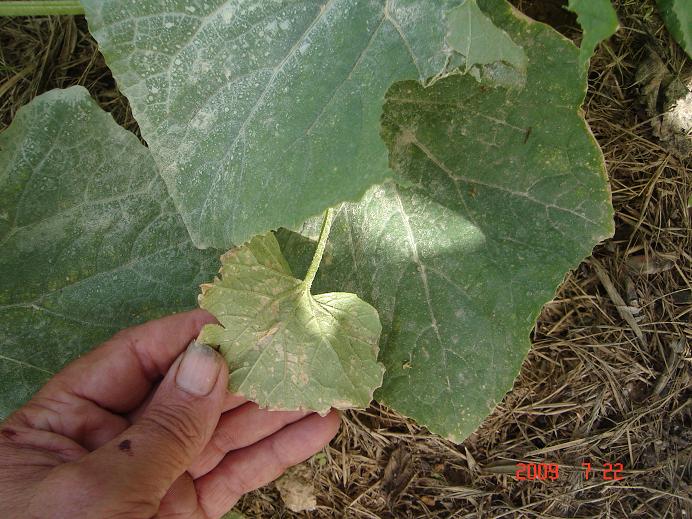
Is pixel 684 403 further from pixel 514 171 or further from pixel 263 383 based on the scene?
pixel 263 383

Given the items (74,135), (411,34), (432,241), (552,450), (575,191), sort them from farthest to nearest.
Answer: (552,450)
(74,135)
(432,241)
(575,191)
(411,34)

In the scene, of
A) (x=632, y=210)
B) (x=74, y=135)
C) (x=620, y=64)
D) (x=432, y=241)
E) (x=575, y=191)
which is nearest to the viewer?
(x=575, y=191)

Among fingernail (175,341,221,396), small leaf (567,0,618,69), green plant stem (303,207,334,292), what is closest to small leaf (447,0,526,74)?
small leaf (567,0,618,69)

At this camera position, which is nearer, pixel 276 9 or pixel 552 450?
pixel 276 9

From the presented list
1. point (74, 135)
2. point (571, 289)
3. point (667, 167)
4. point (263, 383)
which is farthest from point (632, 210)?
point (74, 135)

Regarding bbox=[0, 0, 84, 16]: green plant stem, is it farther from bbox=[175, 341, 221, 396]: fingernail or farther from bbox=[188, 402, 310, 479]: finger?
bbox=[188, 402, 310, 479]: finger

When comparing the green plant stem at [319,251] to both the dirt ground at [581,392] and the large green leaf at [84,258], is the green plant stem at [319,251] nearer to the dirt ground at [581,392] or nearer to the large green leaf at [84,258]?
the large green leaf at [84,258]
